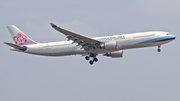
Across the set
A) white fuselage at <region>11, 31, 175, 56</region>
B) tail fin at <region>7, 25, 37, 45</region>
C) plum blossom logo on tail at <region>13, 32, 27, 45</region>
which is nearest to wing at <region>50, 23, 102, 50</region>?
white fuselage at <region>11, 31, 175, 56</region>

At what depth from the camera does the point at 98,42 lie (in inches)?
2101

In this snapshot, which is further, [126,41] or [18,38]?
[18,38]

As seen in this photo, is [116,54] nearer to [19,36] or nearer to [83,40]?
[83,40]

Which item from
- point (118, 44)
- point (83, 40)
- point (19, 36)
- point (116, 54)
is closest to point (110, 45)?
point (118, 44)

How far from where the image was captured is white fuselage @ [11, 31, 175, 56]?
2096 inches

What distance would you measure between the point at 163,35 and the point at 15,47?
2593 cm

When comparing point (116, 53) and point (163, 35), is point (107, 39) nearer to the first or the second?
point (116, 53)

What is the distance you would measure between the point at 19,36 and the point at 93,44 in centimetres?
1533

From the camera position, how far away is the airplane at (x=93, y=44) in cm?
5288

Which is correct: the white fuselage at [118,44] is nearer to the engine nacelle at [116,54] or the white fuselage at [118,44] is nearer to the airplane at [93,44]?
the airplane at [93,44]

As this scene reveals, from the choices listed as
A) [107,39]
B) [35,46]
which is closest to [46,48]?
[35,46]

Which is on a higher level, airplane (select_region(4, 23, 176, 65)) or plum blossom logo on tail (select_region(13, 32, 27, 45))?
plum blossom logo on tail (select_region(13, 32, 27, 45))

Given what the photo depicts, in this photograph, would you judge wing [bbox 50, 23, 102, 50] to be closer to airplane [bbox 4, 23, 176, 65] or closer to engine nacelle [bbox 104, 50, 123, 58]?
airplane [bbox 4, 23, 176, 65]

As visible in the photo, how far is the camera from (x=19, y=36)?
197 ft
